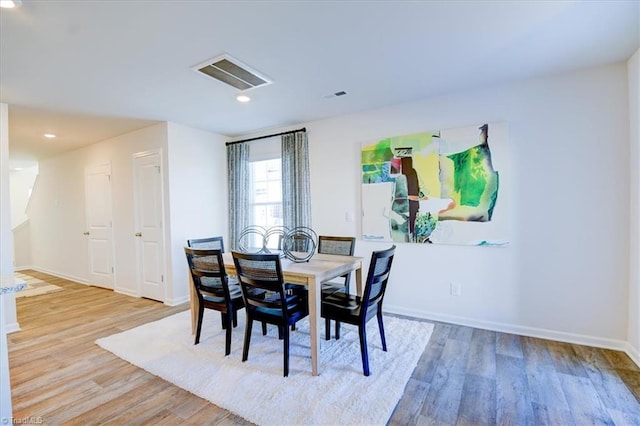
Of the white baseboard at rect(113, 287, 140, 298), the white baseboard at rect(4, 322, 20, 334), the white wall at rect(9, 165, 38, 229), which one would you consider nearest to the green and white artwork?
the white baseboard at rect(113, 287, 140, 298)

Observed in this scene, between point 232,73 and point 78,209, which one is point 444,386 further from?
point 78,209

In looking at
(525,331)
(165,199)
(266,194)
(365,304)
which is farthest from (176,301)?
(525,331)

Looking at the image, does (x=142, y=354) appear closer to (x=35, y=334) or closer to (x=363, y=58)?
(x=35, y=334)

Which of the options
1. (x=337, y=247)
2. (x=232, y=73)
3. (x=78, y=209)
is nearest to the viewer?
(x=232, y=73)

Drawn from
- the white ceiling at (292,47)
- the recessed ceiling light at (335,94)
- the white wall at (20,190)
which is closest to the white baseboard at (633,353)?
the white ceiling at (292,47)

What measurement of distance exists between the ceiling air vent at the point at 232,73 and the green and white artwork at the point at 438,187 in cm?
158

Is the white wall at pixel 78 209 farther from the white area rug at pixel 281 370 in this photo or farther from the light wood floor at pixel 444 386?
the white area rug at pixel 281 370

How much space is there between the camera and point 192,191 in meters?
4.48

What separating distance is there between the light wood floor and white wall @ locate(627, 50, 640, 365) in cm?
24

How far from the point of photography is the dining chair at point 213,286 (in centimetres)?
260

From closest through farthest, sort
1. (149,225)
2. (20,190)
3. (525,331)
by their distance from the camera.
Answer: (525,331)
(149,225)
(20,190)

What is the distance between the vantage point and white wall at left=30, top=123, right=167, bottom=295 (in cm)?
465

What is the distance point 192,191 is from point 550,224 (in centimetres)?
444

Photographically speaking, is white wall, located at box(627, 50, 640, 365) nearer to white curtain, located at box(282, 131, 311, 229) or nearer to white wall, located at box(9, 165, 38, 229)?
white curtain, located at box(282, 131, 311, 229)
